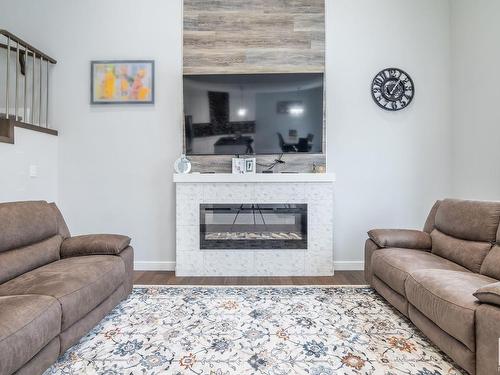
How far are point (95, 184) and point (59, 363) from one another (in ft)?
7.63

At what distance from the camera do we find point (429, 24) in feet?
11.9

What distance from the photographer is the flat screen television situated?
354 centimetres

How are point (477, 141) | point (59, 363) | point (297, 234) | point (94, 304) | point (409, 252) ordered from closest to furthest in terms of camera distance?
point (59, 363) < point (94, 304) < point (409, 252) < point (477, 141) < point (297, 234)

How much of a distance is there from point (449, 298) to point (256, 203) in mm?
2088

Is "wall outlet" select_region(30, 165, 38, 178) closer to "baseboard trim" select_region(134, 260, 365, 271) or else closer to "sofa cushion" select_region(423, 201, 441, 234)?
"baseboard trim" select_region(134, 260, 365, 271)

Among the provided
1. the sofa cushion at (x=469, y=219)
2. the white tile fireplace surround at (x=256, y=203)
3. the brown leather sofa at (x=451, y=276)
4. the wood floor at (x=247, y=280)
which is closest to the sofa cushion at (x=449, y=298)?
the brown leather sofa at (x=451, y=276)

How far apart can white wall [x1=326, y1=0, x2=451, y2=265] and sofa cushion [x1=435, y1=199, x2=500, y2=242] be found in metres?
0.91

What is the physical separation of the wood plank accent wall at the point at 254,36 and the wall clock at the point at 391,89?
0.73m

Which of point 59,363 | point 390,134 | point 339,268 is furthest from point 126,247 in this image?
point 390,134

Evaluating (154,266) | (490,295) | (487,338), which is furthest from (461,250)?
(154,266)

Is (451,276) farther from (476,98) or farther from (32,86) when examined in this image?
(32,86)

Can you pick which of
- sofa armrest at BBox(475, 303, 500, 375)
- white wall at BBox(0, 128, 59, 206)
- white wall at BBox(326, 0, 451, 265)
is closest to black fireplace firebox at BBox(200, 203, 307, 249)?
white wall at BBox(326, 0, 451, 265)

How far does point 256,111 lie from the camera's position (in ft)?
11.7

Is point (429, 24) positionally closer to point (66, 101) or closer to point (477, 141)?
point (477, 141)
